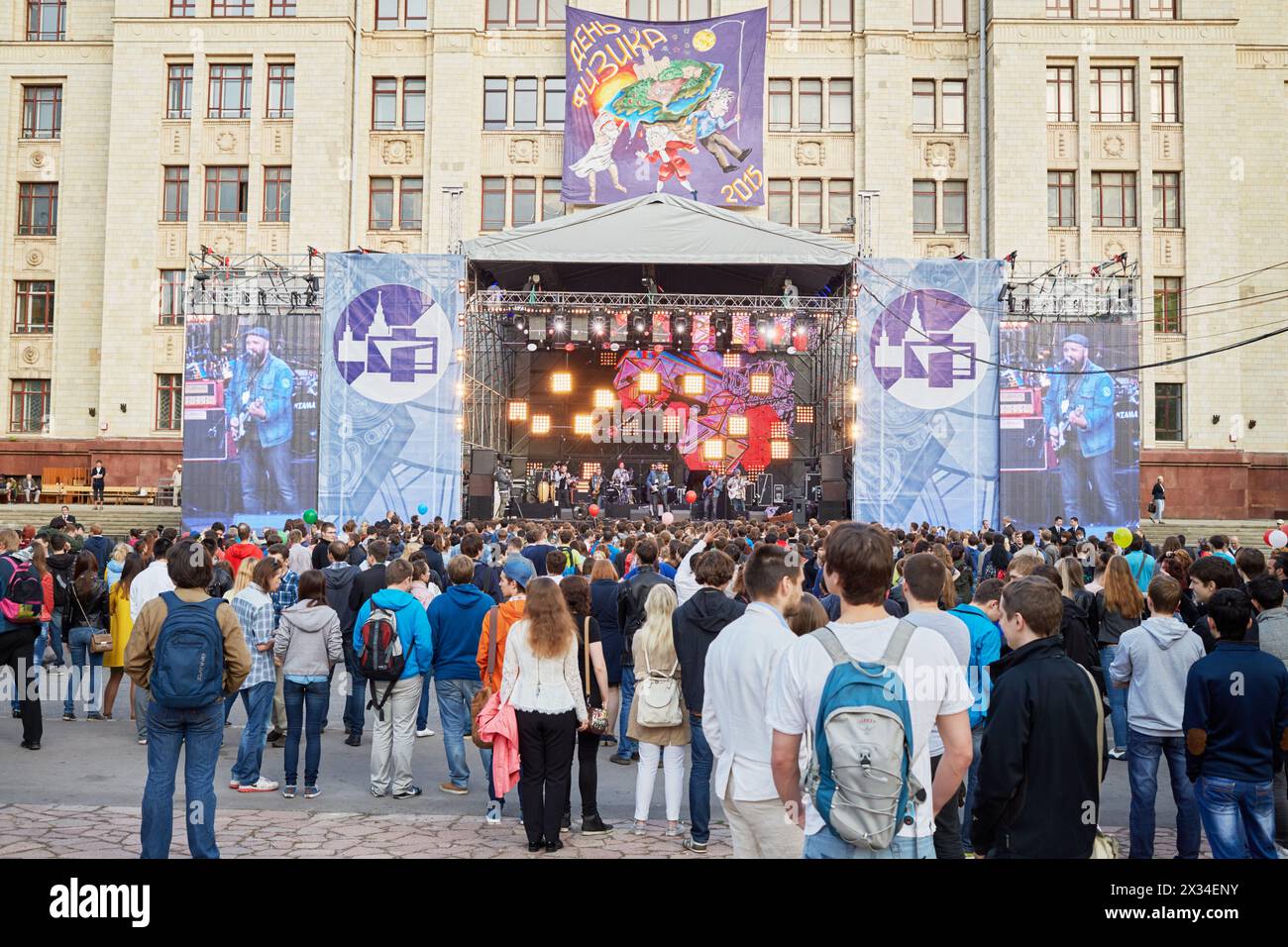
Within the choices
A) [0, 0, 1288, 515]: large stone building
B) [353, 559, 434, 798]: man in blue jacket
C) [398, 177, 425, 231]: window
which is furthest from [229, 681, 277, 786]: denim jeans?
[398, 177, 425, 231]: window

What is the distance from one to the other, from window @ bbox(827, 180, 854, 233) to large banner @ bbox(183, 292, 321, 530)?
1677 centimetres

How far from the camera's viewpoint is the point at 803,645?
11.7 feet

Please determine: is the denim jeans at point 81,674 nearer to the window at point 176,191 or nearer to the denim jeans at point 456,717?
the denim jeans at point 456,717

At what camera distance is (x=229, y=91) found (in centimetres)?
3400

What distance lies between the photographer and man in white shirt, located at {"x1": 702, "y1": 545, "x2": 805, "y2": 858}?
14.8 feet

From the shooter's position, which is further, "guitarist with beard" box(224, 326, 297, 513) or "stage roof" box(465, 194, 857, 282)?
"guitarist with beard" box(224, 326, 297, 513)

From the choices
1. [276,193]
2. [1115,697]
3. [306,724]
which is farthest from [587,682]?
[276,193]

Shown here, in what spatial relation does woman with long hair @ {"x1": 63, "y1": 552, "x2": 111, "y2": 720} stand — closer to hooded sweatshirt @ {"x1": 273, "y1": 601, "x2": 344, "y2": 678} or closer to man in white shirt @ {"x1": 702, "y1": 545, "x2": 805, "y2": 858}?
hooded sweatshirt @ {"x1": 273, "y1": 601, "x2": 344, "y2": 678}

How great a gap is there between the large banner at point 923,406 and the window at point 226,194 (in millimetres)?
20914

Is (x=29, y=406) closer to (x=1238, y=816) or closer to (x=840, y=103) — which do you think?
(x=840, y=103)

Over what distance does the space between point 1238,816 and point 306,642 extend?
602 centimetres

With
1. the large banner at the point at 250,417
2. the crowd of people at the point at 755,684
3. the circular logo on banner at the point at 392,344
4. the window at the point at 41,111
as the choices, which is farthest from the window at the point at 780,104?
the crowd of people at the point at 755,684

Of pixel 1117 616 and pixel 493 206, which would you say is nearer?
pixel 1117 616
